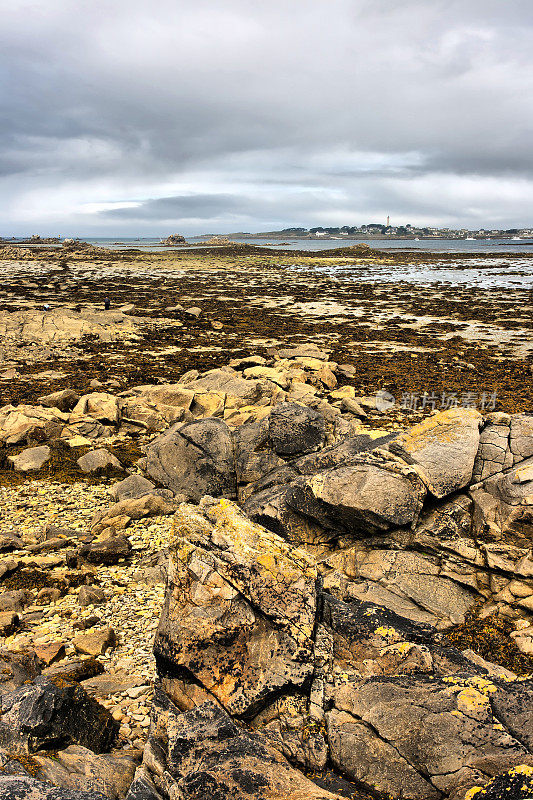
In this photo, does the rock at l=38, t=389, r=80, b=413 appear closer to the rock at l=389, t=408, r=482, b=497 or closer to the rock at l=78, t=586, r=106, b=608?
the rock at l=78, t=586, r=106, b=608

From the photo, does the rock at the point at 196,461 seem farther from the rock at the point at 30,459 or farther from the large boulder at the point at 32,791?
the large boulder at the point at 32,791

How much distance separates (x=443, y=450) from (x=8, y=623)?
6.15m

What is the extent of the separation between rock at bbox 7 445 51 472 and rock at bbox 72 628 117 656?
5841 millimetres

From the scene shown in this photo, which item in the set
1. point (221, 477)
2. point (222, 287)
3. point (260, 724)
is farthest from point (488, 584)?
point (222, 287)

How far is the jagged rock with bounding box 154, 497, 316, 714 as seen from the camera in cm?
436

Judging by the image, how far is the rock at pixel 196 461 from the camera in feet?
31.6

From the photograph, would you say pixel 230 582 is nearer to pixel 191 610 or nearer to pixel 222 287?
pixel 191 610

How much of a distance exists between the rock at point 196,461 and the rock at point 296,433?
1.00 metres

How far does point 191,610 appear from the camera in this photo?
14.9 feet

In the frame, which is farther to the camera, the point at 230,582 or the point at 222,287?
the point at 222,287

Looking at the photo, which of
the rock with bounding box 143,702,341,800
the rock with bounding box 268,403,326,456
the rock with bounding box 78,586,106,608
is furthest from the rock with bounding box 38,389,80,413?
the rock with bounding box 143,702,341,800

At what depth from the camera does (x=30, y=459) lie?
428 inches

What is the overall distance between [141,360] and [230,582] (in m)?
17.4

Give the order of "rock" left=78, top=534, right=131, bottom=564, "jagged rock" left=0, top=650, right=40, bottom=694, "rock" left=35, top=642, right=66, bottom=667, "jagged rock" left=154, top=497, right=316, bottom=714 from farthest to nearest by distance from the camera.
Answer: "rock" left=78, top=534, right=131, bottom=564, "rock" left=35, top=642, right=66, bottom=667, "jagged rock" left=0, top=650, right=40, bottom=694, "jagged rock" left=154, top=497, right=316, bottom=714
